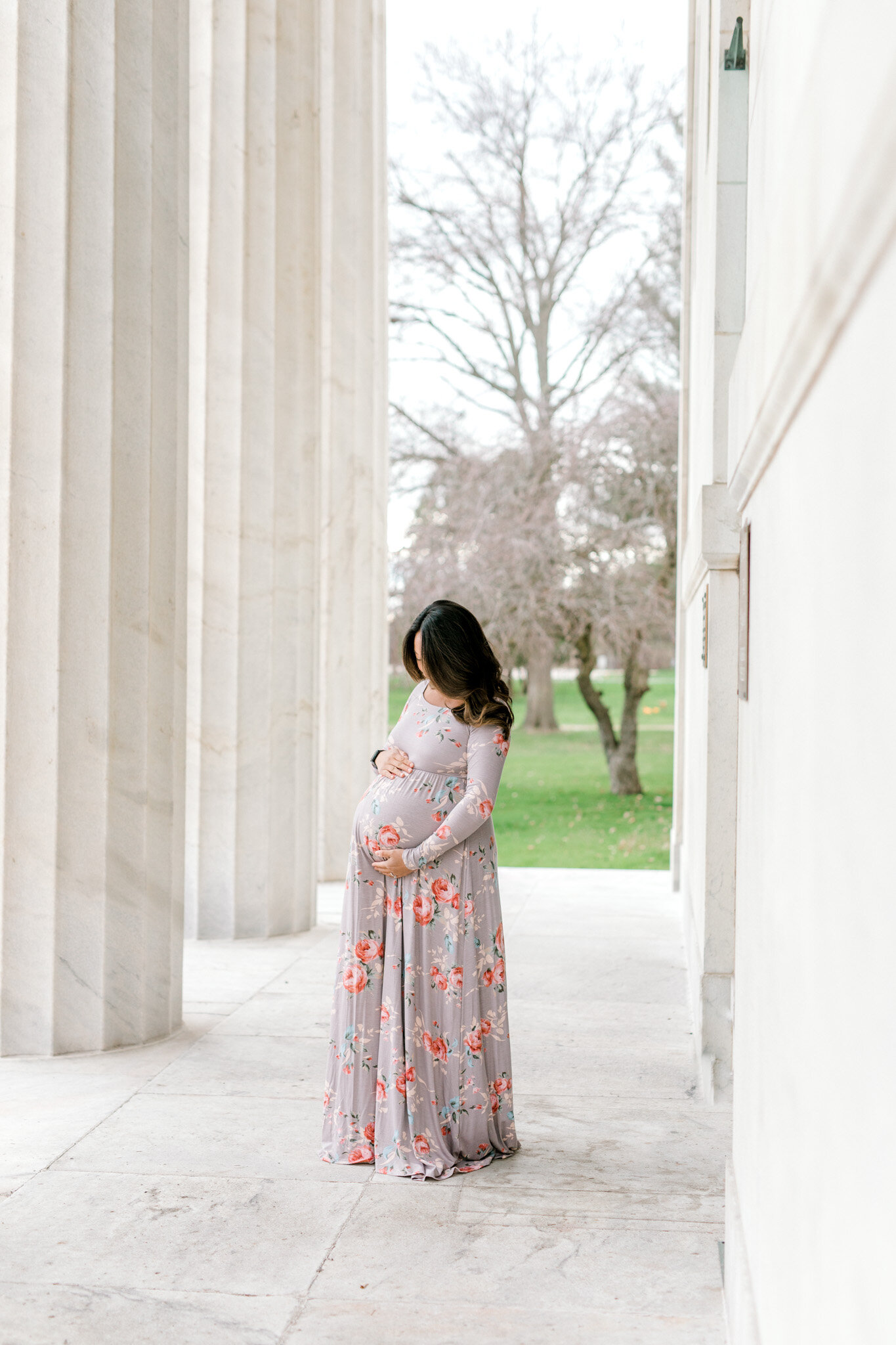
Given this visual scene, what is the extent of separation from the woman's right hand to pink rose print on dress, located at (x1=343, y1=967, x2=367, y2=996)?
0.73m

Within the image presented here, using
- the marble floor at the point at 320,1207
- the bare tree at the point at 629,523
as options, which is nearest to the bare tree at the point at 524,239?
the bare tree at the point at 629,523

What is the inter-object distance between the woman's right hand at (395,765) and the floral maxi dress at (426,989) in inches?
1.7

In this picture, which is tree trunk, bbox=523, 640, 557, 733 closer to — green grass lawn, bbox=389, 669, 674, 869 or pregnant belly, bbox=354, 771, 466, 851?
green grass lawn, bbox=389, 669, 674, 869

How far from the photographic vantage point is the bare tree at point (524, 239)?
2062 centimetres

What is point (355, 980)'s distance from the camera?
4801 mm

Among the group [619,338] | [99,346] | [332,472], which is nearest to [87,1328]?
[99,346]

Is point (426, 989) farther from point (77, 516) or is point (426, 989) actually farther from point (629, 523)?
point (629, 523)

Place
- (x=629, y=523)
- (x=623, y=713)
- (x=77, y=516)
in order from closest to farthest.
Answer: (x=77, y=516) → (x=629, y=523) → (x=623, y=713)

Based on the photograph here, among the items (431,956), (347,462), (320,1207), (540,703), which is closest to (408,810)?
(431,956)

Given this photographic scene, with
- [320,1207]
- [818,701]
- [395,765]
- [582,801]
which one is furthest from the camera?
[582,801]

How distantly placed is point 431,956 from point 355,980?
298mm

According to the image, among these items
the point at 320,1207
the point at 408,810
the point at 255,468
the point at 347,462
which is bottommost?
the point at 320,1207

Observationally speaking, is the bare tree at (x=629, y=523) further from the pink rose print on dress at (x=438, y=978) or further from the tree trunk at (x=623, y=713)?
the pink rose print on dress at (x=438, y=978)

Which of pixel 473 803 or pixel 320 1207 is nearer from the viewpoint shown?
pixel 320 1207
